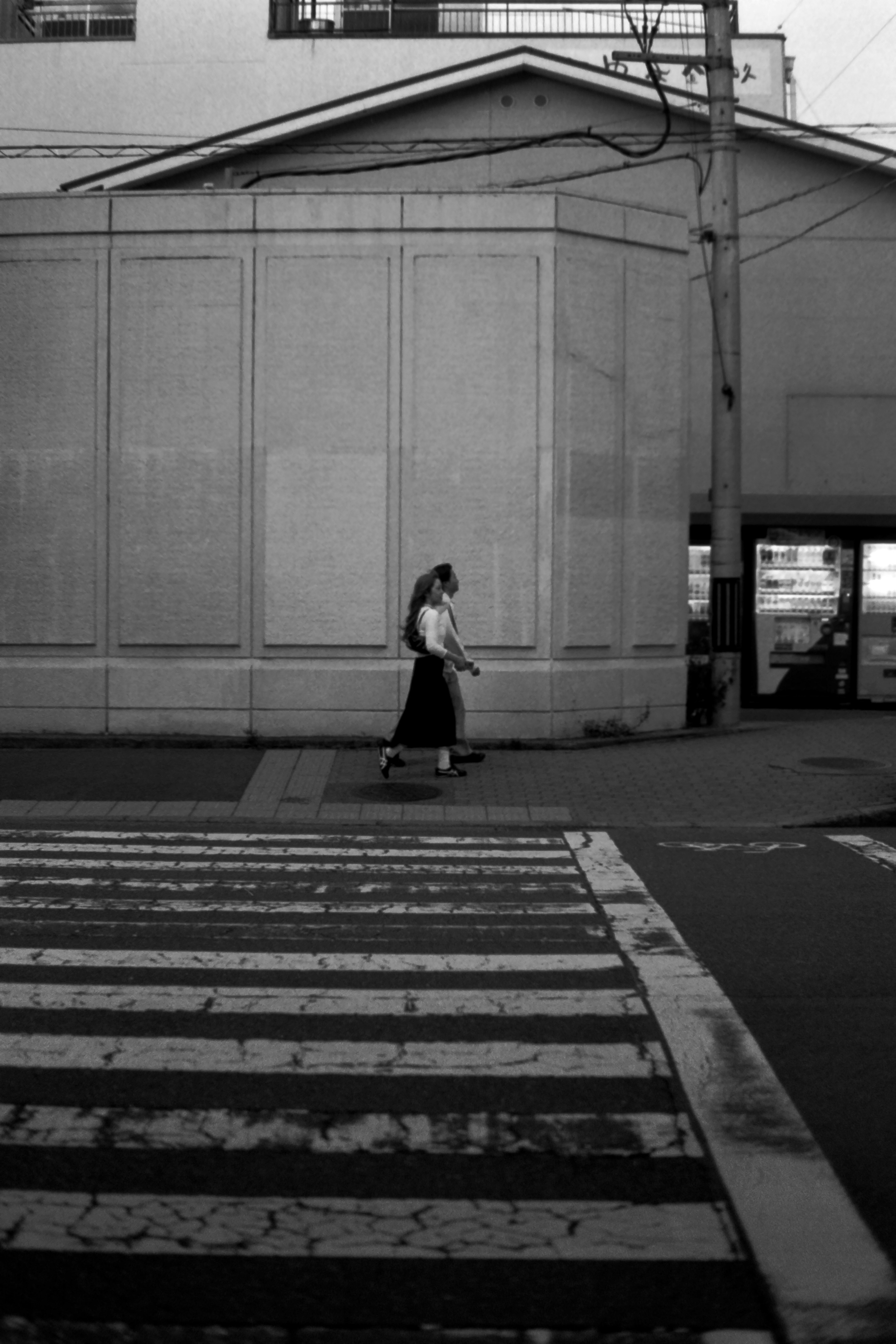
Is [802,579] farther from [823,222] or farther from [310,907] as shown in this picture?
[310,907]

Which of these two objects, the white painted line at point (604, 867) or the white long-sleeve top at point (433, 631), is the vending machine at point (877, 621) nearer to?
the white long-sleeve top at point (433, 631)

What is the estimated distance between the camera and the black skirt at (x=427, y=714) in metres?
14.1

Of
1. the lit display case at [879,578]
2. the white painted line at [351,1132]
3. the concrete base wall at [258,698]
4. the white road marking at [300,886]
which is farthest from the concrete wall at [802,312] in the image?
the white painted line at [351,1132]

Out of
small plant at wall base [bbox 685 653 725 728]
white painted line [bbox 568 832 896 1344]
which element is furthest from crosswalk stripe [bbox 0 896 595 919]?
small plant at wall base [bbox 685 653 725 728]

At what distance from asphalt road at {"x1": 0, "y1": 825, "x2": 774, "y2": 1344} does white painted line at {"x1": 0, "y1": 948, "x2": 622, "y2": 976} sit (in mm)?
24

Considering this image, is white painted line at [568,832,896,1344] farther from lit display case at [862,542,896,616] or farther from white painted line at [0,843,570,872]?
lit display case at [862,542,896,616]

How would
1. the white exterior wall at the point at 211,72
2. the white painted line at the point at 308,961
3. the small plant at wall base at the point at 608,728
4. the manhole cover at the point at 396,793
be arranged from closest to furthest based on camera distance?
the white painted line at the point at 308,961, the manhole cover at the point at 396,793, the small plant at wall base at the point at 608,728, the white exterior wall at the point at 211,72

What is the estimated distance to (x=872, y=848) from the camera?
11297mm

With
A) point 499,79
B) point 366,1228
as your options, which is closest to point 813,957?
point 366,1228

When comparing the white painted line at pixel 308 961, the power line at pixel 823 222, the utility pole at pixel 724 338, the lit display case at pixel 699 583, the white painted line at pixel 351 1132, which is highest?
the power line at pixel 823 222

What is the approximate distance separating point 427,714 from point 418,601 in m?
1.11

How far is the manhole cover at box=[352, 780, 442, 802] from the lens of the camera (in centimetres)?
1346

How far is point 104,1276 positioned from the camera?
12.6 feet

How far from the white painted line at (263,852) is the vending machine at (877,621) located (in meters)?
12.2
